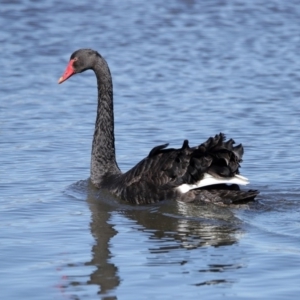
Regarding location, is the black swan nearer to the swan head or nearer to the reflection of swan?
the reflection of swan

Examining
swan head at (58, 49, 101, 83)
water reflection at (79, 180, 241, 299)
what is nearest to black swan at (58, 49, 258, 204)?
water reflection at (79, 180, 241, 299)

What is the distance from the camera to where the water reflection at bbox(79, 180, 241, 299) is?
6.29 metres

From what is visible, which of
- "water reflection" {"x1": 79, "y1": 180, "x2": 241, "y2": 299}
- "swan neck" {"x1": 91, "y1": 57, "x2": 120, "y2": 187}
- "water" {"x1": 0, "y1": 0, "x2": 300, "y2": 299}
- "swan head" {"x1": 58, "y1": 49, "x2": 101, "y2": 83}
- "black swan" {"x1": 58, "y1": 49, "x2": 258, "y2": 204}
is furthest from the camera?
"swan head" {"x1": 58, "y1": 49, "x2": 101, "y2": 83}

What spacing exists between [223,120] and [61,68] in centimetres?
388

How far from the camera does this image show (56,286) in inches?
232

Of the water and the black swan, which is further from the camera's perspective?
the black swan

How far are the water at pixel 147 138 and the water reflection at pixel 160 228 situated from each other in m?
0.02

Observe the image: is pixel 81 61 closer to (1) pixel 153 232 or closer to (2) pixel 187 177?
(2) pixel 187 177

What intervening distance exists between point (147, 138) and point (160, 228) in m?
3.06

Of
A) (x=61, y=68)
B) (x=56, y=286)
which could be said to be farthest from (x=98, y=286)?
(x=61, y=68)

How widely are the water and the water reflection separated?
0.06 ft

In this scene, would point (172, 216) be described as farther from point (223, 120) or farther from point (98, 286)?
point (223, 120)

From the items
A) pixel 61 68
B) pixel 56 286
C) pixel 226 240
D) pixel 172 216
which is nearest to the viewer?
pixel 56 286

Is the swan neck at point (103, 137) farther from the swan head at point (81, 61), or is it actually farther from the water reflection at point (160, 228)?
the water reflection at point (160, 228)
